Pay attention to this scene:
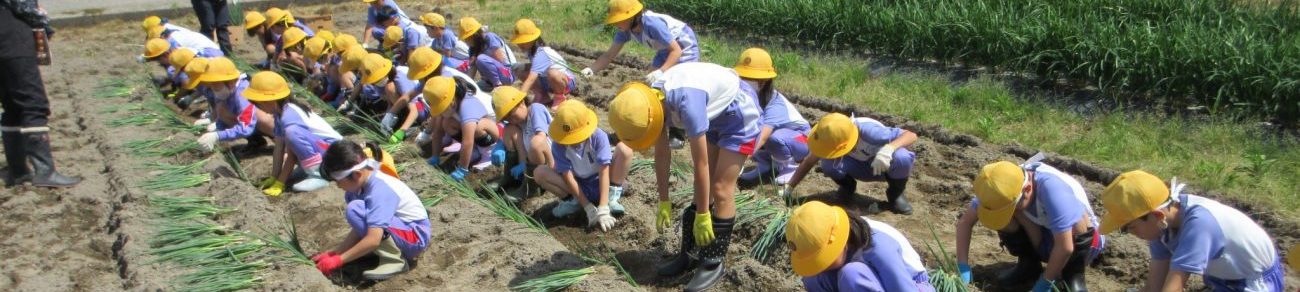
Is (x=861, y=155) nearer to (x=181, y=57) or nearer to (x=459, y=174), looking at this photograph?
(x=459, y=174)

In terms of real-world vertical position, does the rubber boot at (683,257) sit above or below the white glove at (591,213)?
above

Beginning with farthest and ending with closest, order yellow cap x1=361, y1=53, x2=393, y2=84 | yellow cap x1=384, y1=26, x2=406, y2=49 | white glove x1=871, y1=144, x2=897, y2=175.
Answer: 1. yellow cap x1=384, y1=26, x2=406, y2=49
2. yellow cap x1=361, y1=53, x2=393, y2=84
3. white glove x1=871, y1=144, x2=897, y2=175

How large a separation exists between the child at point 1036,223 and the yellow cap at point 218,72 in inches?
182

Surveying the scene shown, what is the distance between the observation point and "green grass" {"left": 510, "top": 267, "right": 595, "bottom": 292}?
4.25 meters

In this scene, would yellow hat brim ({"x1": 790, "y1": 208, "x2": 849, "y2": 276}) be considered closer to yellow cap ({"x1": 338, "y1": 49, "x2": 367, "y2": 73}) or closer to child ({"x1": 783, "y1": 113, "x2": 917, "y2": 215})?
child ({"x1": 783, "y1": 113, "x2": 917, "y2": 215})

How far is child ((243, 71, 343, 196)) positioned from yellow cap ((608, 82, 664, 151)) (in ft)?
8.82

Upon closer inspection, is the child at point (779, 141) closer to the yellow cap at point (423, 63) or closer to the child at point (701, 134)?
the child at point (701, 134)

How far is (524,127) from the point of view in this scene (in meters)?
5.47

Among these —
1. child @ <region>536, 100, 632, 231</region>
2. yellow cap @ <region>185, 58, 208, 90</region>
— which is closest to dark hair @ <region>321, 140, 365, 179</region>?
child @ <region>536, 100, 632, 231</region>

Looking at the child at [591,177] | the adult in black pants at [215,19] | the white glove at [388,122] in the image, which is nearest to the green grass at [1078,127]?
the child at [591,177]

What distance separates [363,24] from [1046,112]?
861cm

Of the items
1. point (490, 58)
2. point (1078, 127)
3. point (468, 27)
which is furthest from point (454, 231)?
point (1078, 127)

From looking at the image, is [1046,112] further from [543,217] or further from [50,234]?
[50,234]

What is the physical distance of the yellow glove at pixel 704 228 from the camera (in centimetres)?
405
